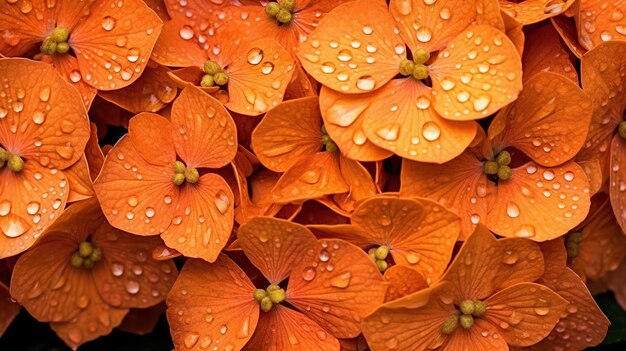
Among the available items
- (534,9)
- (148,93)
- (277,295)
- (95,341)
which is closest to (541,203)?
(534,9)

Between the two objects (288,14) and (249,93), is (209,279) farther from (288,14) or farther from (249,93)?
(288,14)

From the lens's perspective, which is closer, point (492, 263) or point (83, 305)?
point (492, 263)

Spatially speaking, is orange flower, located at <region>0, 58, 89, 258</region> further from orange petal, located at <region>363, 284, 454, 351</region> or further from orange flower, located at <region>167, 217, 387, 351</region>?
orange petal, located at <region>363, 284, 454, 351</region>

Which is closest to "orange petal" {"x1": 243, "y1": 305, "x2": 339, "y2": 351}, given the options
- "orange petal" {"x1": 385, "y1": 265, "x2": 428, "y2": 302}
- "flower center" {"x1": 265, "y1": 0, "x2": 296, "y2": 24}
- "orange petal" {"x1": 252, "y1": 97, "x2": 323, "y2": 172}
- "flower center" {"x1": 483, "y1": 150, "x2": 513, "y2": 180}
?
"orange petal" {"x1": 385, "y1": 265, "x2": 428, "y2": 302}

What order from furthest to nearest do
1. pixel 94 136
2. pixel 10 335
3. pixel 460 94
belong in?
pixel 10 335 < pixel 94 136 < pixel 460 94

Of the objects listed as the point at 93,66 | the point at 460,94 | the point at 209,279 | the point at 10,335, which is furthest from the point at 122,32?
A: the point at 10,335

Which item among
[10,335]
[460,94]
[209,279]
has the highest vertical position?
[460,94]

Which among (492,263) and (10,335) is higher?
(492,263)

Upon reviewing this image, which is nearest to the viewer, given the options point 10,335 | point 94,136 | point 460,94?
point 460,94

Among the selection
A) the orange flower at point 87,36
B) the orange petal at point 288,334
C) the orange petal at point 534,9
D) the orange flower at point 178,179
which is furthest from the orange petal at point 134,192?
the orange petal at point 534,9
